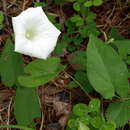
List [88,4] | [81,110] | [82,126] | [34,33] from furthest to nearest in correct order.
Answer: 1. [88,4]
2. [34,33]
3. [81,110]
4. [82,126]

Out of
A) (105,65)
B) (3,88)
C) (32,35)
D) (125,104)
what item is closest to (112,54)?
(105,65)

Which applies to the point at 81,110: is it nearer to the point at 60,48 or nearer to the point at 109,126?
the point at 109,126

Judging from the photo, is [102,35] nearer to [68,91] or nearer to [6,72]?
[68,91]

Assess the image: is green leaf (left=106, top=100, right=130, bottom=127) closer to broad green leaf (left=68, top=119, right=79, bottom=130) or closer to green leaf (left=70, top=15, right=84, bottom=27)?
broad green leaf (left=68, top=119, right=79, bottom=130)

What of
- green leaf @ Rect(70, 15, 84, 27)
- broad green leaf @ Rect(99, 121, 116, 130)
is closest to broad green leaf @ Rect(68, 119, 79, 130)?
broad green leaf @ Rect(99, 121, 116, 130)

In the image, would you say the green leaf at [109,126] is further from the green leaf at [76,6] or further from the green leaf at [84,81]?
the green leaf at [76,6]

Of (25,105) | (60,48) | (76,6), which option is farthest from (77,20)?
(25,105)
